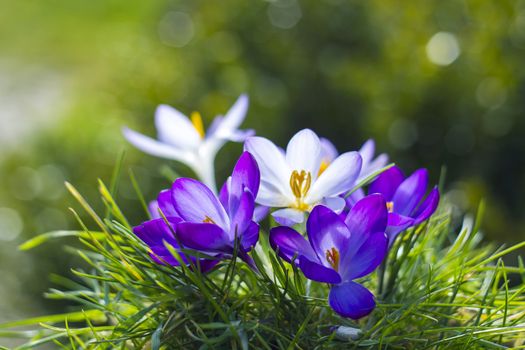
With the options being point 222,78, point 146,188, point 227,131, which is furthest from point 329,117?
point 227,131

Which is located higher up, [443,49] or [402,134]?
[443,49]

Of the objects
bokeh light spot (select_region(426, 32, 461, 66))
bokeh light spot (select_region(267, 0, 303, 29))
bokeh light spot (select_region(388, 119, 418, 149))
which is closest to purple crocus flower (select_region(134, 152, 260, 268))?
bokeh light spot (select_region(388, 119, 418, 149))

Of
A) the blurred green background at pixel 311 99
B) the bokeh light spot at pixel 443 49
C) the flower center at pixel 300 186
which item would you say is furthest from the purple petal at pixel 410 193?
the bokeh light spot at pixel 443 49

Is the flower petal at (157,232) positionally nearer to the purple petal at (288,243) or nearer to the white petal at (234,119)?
the purple petal at (288,243)

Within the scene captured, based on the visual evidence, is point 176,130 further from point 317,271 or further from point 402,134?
point 402,134

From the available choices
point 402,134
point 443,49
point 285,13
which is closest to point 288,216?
point 402,134

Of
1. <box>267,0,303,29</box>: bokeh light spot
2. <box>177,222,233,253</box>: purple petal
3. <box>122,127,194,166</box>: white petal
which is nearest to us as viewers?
<box>177,222,233,253</box>: purple petal

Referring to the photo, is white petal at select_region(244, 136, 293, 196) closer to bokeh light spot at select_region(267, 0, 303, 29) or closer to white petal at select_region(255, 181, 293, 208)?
white petal at select_region(255, 181, 293, 208)
